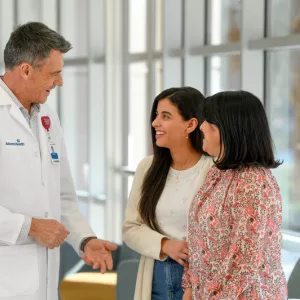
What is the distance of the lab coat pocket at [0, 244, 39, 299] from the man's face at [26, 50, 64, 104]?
641 millimetres

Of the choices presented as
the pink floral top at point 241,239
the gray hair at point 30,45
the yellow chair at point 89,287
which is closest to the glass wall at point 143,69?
the yellow chair at point 89,287

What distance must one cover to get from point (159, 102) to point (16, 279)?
1.05 meters

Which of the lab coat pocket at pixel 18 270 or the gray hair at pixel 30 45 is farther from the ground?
the gray hair at pixel 30 45

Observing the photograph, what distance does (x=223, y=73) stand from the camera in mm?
5824

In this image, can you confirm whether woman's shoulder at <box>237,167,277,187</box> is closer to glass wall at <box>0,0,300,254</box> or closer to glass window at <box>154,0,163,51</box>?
glass wall at <box>0,0,300,254</box>

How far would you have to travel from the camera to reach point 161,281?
3078 mm

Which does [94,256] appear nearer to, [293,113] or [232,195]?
[232,195]

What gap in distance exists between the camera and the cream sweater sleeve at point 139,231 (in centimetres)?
304

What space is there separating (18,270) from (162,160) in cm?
84

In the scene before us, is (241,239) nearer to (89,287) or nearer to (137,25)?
(89,287)

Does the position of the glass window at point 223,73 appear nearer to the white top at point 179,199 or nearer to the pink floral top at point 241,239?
the white top at point 179,199

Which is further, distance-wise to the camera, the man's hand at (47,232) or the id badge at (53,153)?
the id badge at (53,153)

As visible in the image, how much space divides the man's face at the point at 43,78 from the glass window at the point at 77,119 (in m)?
5.32

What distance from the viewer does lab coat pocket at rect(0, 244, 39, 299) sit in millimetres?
2871
